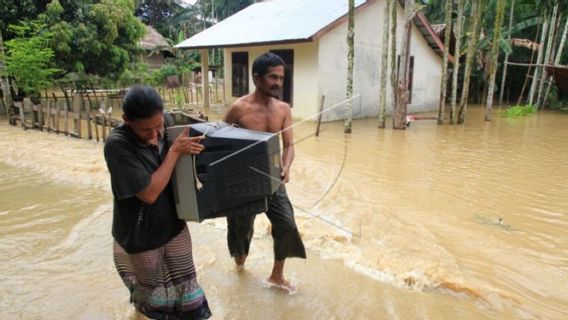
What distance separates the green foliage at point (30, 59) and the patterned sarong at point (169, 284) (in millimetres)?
11280

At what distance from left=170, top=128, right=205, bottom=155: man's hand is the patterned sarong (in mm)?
494

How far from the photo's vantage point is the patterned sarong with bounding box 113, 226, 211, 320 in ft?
7.16

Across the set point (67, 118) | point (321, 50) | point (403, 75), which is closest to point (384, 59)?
point (403, 75)

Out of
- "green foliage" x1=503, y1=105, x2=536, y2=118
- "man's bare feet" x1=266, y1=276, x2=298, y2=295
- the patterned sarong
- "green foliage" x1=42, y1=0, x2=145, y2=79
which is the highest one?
"green foliage" x1=42, y1=0, x2=145, y2=79

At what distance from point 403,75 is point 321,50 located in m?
2.84

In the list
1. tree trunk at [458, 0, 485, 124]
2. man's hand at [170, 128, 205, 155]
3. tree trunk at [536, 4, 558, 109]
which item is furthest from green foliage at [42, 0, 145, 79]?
tree trunk at [536, 4, 558, 109]

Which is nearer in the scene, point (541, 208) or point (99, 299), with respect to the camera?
point (99, 299)

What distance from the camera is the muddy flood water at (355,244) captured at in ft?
10.2

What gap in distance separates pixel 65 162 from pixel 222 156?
6.71 metres

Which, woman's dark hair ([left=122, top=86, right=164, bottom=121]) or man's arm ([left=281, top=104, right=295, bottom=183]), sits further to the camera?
man's arm ([left=281, top=104, right=295, bottom=183])

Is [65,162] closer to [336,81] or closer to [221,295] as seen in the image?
[221,295]

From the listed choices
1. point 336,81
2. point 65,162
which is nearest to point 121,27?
point 336,81

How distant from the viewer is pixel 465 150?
9.33 meters

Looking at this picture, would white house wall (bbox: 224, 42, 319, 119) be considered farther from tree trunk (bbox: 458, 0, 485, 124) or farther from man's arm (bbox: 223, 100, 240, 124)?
man's arm (bbox: 223, 100, 240, 124)
